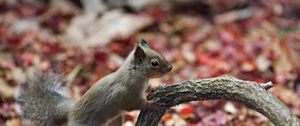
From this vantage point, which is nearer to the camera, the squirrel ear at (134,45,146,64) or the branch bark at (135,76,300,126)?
the branch bark at (135,76,300,126)

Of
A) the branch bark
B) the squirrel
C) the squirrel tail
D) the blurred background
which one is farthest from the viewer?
the blurred background

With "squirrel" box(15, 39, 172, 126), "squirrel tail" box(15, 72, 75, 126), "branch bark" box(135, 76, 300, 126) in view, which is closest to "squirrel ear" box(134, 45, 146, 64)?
"squirrel" box(15, 39, 172, 126)

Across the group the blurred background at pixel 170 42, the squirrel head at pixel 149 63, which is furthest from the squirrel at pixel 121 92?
the blurred background at pixel 170 42

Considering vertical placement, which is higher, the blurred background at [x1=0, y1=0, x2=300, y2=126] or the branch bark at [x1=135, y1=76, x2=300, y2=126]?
the blurred background at [x1=0, y1=0, x2=300, y2=126]

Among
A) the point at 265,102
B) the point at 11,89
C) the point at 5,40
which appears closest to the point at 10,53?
the point at 5,40

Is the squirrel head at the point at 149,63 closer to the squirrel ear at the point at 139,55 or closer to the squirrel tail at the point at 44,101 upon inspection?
the squirrel ear at the point at 139,55

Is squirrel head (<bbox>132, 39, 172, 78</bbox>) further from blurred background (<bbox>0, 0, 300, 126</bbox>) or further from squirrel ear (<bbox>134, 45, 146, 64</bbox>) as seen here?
blurred background (<bbox>0, 0, 300, 126</bbox>)

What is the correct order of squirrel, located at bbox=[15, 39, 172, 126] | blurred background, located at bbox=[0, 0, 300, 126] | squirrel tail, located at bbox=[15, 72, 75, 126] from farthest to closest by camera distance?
blurred background, located at bbox=[0, 0, 300, 126] < squirrel tail, located at bbox=[15, 72, 75, 126] < squirrel, located at bbox=[15, 39, 172, 126]
